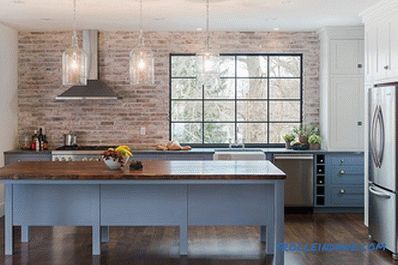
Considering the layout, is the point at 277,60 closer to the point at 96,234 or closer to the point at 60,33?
the point at 60,33

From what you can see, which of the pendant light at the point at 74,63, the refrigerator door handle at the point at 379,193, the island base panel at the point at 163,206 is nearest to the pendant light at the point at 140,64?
the pendant light at the point at 74,63

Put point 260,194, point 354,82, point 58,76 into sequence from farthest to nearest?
point 58,76
point 354,82
point 260,194

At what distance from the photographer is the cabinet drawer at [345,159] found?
7.77m

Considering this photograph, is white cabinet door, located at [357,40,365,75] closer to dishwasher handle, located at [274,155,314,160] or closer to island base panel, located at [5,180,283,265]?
dishwasher handle, located at [274,155,314,160]

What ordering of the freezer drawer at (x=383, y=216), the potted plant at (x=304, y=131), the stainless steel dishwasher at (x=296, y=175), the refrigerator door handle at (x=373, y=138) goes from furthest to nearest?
the potted plant at (x=304, y=131), the stainless steel dishwasher at (x=296, y=175), the refrigerator door handle at (x=373, y=138), the freezer drawer at (x=383, y=216)

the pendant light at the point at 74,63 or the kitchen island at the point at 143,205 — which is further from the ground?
the pendant light at the point at 74,63

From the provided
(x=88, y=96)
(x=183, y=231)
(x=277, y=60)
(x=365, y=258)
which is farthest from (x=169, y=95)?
(x=365, y=258)

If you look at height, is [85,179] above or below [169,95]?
below

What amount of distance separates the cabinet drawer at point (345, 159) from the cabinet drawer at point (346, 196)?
1.21 ft

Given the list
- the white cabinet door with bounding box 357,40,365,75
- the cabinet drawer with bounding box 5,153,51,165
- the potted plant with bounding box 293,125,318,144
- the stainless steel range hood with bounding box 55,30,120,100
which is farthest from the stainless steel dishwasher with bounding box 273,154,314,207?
the cabinet drawer with bounding box 5,153,51,165

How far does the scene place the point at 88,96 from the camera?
26.1 ft

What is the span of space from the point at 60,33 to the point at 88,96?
1.21m

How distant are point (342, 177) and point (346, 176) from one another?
62mm

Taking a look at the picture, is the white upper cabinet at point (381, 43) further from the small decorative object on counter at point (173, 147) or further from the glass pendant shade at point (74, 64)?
the glass pendant shade at point (74, 64)
